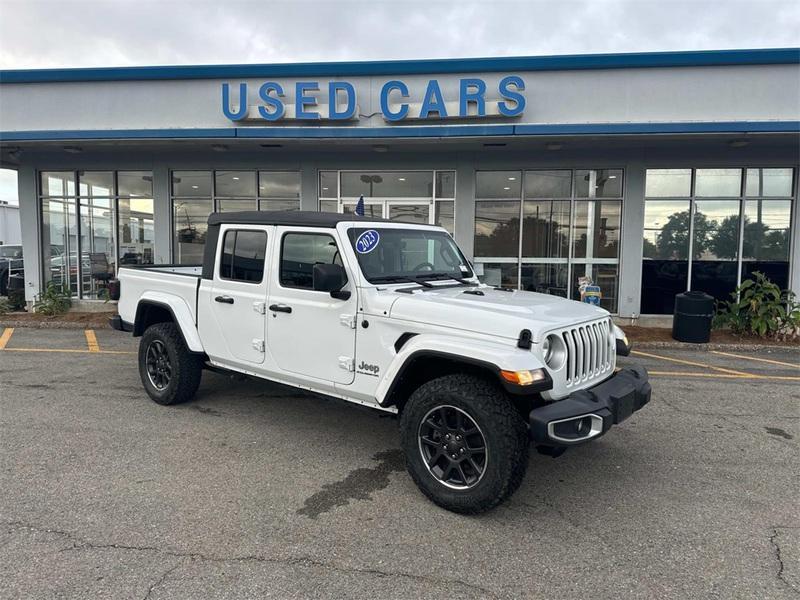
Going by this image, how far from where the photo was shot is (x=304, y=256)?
4.64 m

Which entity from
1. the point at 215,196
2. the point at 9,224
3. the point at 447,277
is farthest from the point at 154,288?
the point at 9,224

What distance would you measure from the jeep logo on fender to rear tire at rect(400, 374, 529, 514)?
37 cm

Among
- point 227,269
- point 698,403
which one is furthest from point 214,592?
point 698,403

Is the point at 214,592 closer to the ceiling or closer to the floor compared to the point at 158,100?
closer to the floor

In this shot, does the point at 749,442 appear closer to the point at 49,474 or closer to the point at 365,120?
the point at 49,474

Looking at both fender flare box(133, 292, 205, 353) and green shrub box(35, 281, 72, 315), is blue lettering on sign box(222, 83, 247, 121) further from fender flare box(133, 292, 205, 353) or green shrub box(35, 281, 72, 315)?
fender flare box(133, 292, 205, 353)

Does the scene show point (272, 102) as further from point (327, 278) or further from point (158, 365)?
point (327, 278)

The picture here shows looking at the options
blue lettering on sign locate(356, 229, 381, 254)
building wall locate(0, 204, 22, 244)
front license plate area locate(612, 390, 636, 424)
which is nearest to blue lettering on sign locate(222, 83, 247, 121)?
blue lettering on sign locate(356, 229, 381, 254)

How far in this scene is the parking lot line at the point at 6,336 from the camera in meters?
9.19

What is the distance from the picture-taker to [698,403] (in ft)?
20.5

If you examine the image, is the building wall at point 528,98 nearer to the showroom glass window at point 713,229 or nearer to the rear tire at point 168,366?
the showroom glass window at point 713,229

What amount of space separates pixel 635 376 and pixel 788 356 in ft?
22.2

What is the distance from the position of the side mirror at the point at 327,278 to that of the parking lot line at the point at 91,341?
6375 millimetres

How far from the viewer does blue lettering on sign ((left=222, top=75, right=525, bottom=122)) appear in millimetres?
10477
